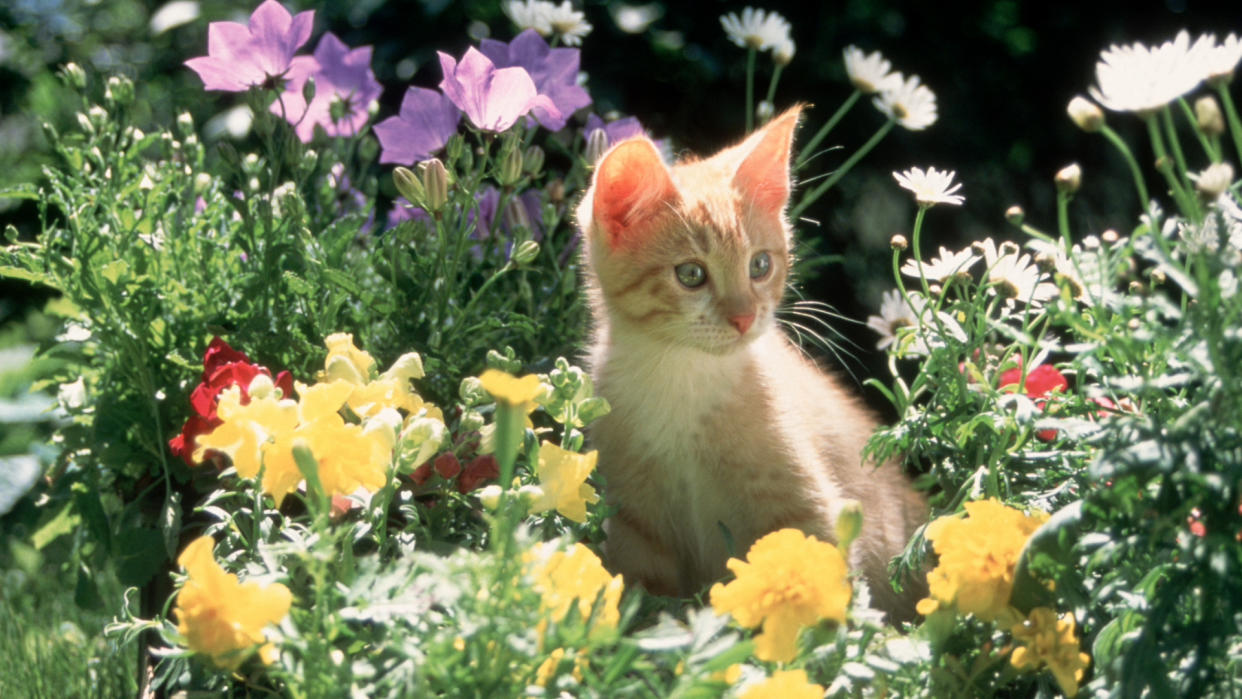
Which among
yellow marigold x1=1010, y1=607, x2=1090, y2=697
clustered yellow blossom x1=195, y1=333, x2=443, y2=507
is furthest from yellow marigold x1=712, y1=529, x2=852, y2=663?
clustered yellow blossom x1=195, y1=333, x2=443, y2=507

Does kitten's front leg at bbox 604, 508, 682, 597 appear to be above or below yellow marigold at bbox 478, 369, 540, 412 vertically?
below

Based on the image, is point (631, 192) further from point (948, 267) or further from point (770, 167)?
point (948, 267)

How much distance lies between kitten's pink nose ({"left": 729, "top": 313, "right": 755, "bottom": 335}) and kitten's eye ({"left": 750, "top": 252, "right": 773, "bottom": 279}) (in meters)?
0.14

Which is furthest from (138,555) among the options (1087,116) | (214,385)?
(1087,116)

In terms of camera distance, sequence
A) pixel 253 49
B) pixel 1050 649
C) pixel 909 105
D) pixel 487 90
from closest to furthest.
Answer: pixel 1050 649
pixel 487 90
pixel 253 49
pixel 909 105

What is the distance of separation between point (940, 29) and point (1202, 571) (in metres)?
2.13

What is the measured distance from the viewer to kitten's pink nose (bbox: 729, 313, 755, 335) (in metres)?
1.71

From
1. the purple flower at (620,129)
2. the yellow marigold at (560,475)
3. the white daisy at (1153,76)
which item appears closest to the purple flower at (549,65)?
the purple flower at (620,129)

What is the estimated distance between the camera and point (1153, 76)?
0.99 meters

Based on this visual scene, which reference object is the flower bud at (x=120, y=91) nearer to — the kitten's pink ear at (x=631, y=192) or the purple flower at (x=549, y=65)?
the purple flower at (x=549, y=65)

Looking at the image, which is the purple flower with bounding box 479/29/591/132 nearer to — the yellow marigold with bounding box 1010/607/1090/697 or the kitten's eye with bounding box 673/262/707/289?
the kitten's eye with bounding box 673/262/707/289

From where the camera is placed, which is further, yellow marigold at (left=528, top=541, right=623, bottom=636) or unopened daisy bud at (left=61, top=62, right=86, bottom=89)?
unopened daisy bud at (left=61, top=62, right=86, bottom=89)

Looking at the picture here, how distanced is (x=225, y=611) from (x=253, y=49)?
3.22 feet

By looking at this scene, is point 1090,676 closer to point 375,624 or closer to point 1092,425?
point 1092,425
